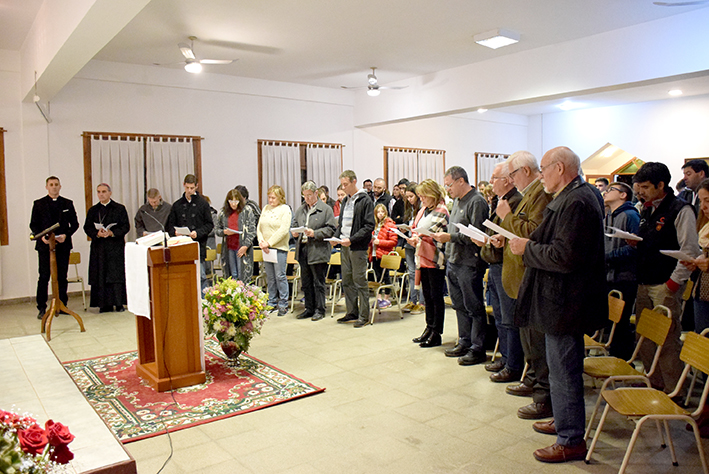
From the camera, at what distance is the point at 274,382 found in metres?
4.23

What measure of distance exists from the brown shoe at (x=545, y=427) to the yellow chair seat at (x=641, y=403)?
0.59m

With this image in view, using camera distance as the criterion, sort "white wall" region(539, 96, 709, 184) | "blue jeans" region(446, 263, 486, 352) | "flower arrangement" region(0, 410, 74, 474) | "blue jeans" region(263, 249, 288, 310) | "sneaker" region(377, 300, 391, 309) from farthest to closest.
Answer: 1. "white wall" region(539, 96, 709, 184)
2. "sneaker" region(377, 300, 391, 309)
3. "blue jeans" region(263, 249, 288, 310)
4. "blue jeans" region(446, 263, 486, 352)
5. "flower arrangement" region(0, 410, 74, 474)

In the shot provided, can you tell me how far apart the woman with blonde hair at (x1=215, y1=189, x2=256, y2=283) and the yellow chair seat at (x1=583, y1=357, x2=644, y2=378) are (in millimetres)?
4743

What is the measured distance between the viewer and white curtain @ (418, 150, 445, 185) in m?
11.6

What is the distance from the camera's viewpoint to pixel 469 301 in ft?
15.0

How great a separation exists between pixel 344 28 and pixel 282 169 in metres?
3.59

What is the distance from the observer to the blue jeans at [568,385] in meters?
2.86

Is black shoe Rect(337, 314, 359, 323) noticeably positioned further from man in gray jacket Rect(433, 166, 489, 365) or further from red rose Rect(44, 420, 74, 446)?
red rose Rect(44, 420, 74, 446)

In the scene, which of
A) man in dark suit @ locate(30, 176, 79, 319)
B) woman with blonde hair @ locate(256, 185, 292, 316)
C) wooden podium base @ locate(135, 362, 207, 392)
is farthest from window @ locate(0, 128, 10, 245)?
Answer: wooden podium base @ locate(135, 362, 207, 392)

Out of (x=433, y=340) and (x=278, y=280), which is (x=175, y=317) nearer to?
(x=433, y=340)

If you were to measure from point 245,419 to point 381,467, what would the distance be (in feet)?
3.61

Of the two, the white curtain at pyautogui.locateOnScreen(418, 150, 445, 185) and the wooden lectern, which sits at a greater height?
the white curtain at pyautogui.locateOnScreen(418, 150, 445, 185)

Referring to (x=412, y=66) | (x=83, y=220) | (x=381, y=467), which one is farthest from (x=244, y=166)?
(x=381, y=467)

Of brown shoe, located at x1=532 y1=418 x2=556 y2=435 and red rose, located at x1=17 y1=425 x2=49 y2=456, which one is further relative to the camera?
brown shoe, located at x1=532 y1=418 x2=556 y2=435
